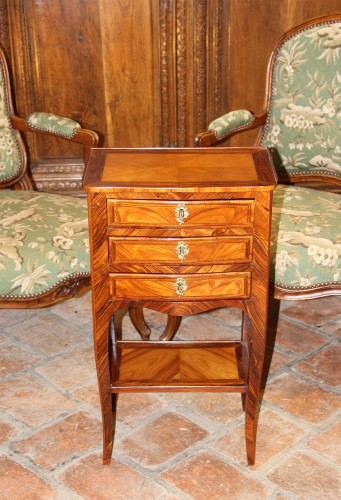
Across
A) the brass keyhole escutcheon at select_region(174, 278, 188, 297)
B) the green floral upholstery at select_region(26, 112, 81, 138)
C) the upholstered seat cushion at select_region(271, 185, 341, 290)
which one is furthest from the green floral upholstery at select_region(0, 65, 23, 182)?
the brass keyhole escutcheon at select_region(174, 278, 188, 297)

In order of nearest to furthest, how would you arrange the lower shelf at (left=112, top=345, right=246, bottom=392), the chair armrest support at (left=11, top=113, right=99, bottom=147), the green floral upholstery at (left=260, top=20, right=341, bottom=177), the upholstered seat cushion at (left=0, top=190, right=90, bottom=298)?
the lower shelf at (left=112, top=345, right=246, bottom=392) → the upholstered seat cushion at (left=0, top=190, right=90, bottom=298) → the chair armrest support at (left=11, top=113, right=99, bottom=147) → the green floral upholstery at (left=260, top=20, right=341, bottom=177)

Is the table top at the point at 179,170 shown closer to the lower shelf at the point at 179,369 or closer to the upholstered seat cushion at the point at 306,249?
the upholstered seat cushion at the point at 306,249

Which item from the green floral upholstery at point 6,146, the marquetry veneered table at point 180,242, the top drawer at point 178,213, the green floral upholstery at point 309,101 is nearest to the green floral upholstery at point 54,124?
the green floral upholstery at point 6,146

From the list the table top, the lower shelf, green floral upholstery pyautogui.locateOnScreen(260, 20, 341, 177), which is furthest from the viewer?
green floral upholstery pyautogui.locateOnScreen(260, 20, 341, 177)

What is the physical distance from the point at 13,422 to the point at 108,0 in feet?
6.93

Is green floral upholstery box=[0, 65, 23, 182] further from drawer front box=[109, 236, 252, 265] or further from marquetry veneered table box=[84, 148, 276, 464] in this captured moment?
drawer front box=[109, 236, 252, 265]

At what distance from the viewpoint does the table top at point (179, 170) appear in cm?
181

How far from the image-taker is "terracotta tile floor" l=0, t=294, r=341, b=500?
208 cm

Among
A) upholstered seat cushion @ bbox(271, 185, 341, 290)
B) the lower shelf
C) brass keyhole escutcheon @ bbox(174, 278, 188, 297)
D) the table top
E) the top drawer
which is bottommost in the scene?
the lower shelf

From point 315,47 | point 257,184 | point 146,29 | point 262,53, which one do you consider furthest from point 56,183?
point 257,184

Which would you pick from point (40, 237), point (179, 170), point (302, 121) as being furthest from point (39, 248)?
point (302, 121)

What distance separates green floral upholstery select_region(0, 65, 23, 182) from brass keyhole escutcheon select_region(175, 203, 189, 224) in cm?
117

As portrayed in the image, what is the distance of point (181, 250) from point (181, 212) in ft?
0.36

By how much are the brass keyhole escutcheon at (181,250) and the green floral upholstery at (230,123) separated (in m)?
0.91
